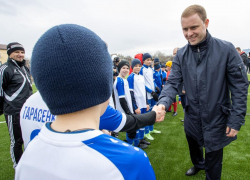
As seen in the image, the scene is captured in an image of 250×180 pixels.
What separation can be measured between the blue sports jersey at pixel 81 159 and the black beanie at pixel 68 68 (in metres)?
0.13

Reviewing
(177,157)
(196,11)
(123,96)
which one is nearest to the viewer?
(196,11)

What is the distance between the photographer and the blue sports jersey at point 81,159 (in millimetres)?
598

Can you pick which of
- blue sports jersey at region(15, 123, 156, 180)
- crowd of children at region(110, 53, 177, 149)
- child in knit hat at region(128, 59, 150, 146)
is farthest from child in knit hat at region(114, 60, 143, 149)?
A: blue sports jersey at region(15, 123, 156, 180)

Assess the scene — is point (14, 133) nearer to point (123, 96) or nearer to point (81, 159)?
point (123, 96)

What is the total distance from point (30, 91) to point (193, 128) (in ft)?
10.5

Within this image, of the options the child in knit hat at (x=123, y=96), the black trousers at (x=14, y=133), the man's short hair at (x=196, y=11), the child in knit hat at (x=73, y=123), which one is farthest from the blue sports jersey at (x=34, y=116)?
the child in knit hat at (x=123, y=96)

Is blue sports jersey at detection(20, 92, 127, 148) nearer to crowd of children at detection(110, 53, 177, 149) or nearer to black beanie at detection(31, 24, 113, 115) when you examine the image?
black beanie at detection(31, 24, 113, 115)

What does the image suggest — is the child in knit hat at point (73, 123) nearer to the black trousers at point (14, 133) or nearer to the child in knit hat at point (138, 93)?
the black trousers at point (14, 133)

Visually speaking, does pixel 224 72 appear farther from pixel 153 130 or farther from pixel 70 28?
pixel 153 130

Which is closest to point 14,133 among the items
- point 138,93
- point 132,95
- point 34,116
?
point 34,116

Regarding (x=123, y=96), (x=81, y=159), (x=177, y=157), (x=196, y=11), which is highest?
(x=196, y=11)

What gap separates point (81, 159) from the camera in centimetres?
60

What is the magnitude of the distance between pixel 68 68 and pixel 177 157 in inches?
142

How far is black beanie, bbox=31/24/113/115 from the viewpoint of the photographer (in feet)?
2.11
